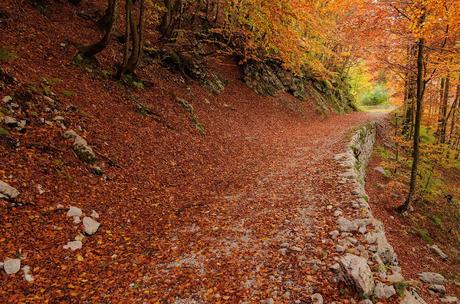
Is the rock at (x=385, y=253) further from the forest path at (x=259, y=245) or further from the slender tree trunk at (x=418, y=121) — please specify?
the slender tree trunk at (x=418, y=121)

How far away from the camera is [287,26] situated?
14.0 meters

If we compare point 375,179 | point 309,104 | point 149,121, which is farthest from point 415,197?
point 309,104

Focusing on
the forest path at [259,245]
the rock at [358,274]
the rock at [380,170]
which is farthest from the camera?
the rock at [380,170]

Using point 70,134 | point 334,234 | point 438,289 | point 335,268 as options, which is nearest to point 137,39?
point 70,134

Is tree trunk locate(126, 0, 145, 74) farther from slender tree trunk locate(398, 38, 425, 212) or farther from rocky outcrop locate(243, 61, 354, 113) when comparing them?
rocky outcrop locate(243, 61, 354, 113)

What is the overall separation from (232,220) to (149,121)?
193 inches

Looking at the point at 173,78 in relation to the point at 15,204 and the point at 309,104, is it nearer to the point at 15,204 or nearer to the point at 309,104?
the point at 15,204

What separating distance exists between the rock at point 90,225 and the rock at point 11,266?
1192mm

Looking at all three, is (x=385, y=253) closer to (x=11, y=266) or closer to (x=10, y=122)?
(x=11, y=266)

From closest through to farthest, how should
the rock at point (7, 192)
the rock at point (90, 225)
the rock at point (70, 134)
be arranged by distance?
the rock at point (7, 192) → the rock at point (90, 225) → the rock at point (70, 134)

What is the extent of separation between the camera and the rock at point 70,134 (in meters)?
6.65

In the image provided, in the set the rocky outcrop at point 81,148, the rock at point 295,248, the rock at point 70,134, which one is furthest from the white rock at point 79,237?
the rock at point 295,248

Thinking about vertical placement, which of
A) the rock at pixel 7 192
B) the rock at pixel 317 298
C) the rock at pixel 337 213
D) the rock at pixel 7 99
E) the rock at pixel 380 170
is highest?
the rock at pixel 7 99

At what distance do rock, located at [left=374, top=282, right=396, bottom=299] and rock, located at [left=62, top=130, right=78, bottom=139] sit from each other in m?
6.76
